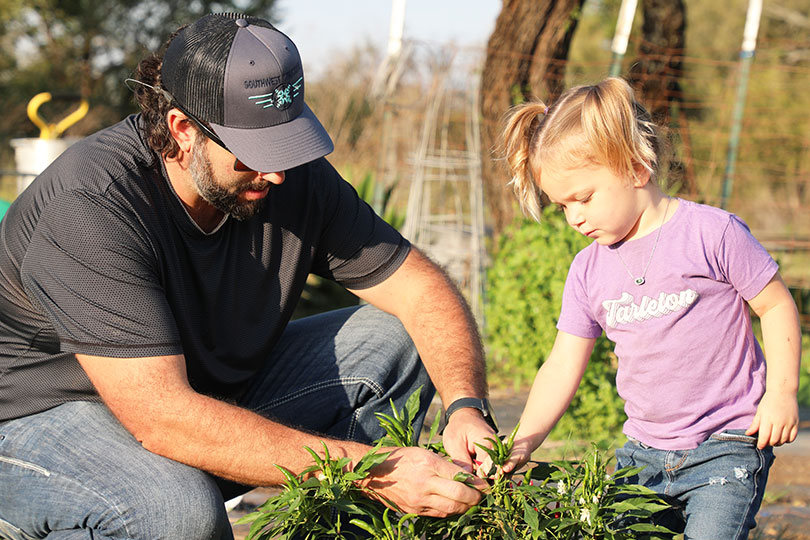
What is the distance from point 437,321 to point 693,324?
0.90 meters

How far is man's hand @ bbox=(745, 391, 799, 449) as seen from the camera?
2.15m

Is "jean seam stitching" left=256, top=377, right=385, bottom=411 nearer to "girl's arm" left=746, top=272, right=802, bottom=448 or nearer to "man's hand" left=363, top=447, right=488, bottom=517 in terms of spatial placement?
"man's hand" left=363, top=447, right=488, bottom=517

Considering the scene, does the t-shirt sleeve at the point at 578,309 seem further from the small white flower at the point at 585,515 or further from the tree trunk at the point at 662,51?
the tree trunk at the point at 662,51

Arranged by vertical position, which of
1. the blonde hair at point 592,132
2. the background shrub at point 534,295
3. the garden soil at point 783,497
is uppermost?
the blonde hair at point 592,132

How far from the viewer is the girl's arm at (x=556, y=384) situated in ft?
8.08

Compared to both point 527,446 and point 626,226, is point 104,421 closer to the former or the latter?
point 527,446

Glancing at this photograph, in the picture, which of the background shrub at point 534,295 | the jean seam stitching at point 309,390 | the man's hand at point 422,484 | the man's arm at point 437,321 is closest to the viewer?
the man's hand at point 422,484

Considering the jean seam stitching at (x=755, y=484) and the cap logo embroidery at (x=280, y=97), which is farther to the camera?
the cap logo embroidery at (x=280, y=97)

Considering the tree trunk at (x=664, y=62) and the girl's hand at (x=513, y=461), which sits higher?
the tree trunk at (x=664, y=62)

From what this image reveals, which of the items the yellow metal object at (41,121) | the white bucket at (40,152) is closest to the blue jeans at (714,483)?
the yellow metal object at (41,121)

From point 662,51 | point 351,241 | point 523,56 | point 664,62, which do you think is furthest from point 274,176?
point 662,51

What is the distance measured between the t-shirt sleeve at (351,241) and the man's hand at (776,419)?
1.27m

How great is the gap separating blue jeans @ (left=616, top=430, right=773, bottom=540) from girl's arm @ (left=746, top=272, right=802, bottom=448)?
66 millimetres

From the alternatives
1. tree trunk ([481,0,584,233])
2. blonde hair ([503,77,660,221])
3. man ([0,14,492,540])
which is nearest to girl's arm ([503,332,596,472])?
man ([0,14,492,540])
